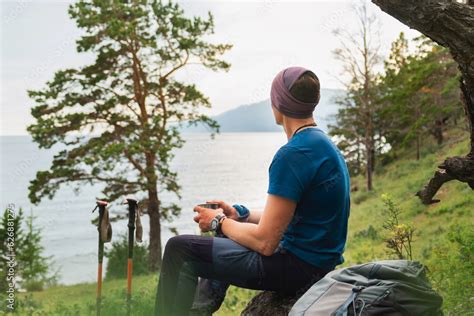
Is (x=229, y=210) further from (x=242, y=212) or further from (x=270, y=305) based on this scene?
(x=270, y=305)

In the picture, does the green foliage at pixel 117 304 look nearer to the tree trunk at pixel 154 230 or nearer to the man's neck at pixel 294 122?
the tree trunk at pixel 154 230

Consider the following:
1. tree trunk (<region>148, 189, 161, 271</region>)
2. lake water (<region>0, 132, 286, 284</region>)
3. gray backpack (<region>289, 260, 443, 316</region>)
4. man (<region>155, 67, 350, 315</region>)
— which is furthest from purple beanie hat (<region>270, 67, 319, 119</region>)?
lake water (<region>0, 132, 286, 284</region>)

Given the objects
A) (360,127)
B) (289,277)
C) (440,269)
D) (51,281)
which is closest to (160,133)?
(51,281)

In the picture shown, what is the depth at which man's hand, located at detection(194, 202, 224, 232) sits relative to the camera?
11.3 ft

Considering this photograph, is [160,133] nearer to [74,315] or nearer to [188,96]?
[188,96]

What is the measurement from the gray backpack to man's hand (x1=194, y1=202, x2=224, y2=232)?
77cm

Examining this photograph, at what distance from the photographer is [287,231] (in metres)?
3.32

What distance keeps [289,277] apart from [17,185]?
126950 mm

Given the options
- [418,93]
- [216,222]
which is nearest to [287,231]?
[216,222]

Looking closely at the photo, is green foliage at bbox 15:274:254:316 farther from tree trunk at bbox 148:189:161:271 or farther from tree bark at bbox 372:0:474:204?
tree bark at bbox 372:0:474:204

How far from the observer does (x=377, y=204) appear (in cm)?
2530

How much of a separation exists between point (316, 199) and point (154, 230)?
20.0 metres

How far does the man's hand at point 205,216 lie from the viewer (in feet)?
11.3

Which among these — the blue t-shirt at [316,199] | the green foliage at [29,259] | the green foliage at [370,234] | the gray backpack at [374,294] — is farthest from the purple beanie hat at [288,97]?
the green foliage at [29,259]
